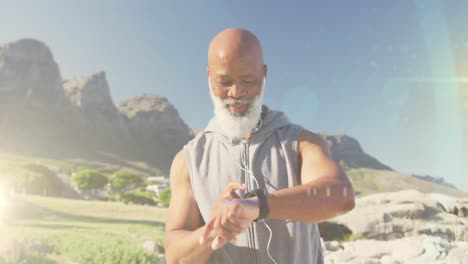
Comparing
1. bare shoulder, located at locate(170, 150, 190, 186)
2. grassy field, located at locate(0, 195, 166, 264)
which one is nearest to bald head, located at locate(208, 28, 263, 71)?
bare shoulder, located at locate(170, 150, 190, 186)

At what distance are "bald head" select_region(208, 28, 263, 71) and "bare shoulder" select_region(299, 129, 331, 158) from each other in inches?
18.9

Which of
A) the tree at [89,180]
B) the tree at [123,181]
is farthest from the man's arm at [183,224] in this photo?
the tree at [123,181]

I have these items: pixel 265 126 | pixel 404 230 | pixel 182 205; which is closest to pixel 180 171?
pixel 182 205

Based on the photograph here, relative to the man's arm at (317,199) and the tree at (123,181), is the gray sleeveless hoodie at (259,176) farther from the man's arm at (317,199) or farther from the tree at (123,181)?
the tree at (123,181)

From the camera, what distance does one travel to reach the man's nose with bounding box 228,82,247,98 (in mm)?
2254

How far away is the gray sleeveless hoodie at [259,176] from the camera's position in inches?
85.4

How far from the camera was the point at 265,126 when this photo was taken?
7.88ft

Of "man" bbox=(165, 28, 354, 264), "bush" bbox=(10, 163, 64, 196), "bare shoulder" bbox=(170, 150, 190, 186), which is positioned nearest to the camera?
"man" bbox=(165, 28, 354, 264)

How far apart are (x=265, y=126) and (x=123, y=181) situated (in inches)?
2874

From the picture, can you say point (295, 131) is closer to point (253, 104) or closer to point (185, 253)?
point (253, 104)

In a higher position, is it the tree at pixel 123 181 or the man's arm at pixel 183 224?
the man's arm at pixel 183 224

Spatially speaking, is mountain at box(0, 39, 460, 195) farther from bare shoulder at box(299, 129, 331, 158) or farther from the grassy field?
bare shoulder at box(299, 129, 331, 158)

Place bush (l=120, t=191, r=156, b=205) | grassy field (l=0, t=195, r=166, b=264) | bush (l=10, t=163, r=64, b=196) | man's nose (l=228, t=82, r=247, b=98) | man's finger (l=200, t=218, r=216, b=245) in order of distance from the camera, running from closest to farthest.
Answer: man's finger (l=200, t=218, r=216, b=245) → man's nose (l=228, t=82, r=247, b=98) → grassy field (l=0, t=195, r=166, b=264) → bush (l=10, t=163, r=64, b=196) → bush (l=120, t=191, r=156, b=205)

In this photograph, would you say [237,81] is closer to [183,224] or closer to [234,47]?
[234,47]
